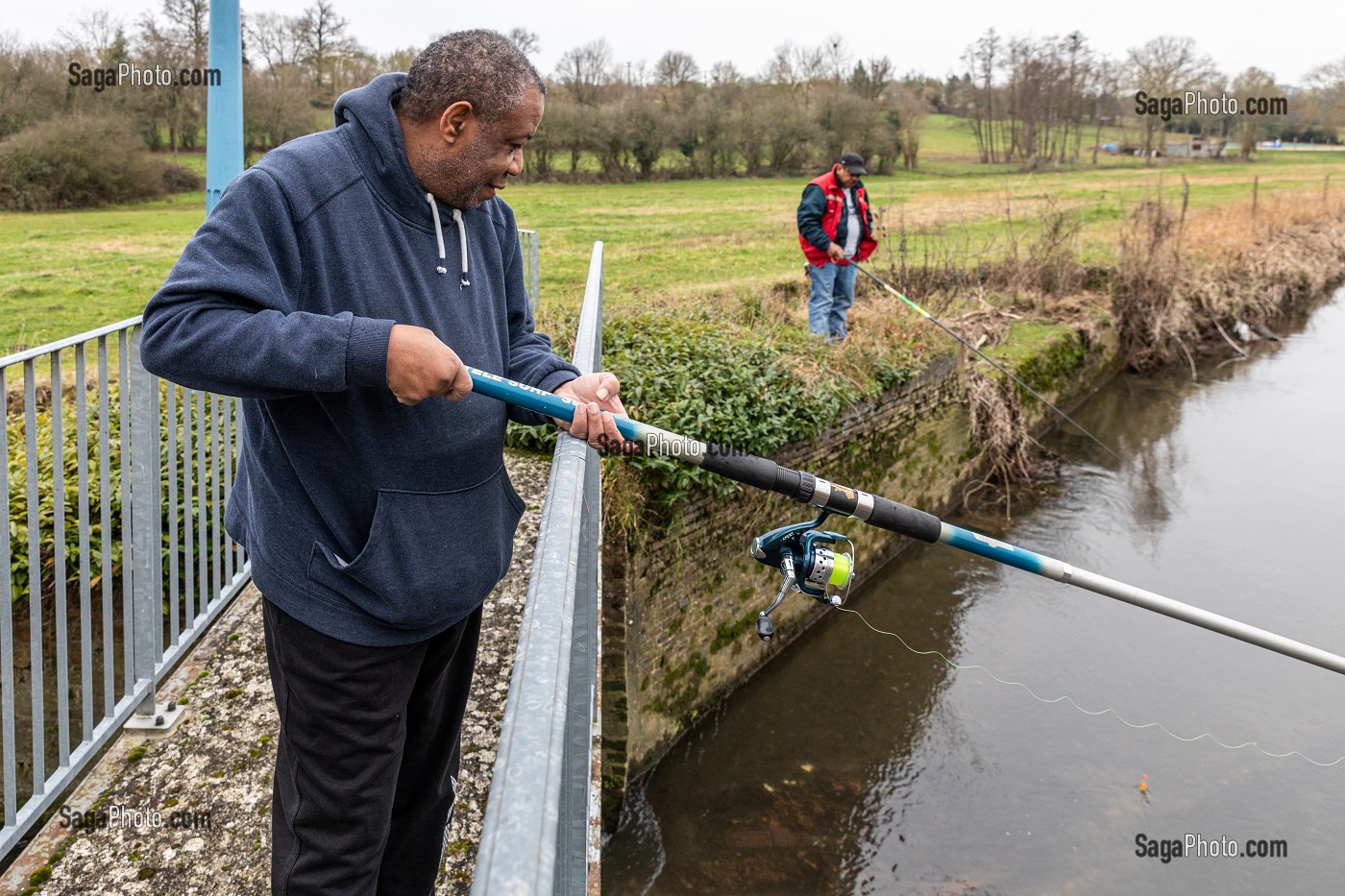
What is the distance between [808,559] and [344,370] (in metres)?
1.67

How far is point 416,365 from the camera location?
1833 mm

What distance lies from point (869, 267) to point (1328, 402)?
Result: 776 centimetres

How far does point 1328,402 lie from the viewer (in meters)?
16.2

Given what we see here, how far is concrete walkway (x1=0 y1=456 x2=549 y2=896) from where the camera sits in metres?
2.69

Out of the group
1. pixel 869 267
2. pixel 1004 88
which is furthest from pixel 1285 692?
pixel 1004 88

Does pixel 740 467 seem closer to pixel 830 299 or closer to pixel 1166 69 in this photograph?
pixel 830 299

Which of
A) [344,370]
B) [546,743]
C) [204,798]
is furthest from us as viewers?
[204,798]

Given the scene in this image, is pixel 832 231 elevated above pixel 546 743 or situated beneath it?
elevated above

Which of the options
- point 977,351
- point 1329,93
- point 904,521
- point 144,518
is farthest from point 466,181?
point 1329,93

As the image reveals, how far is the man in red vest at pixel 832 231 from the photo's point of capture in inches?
406

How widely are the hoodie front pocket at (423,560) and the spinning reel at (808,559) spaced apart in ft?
3.49

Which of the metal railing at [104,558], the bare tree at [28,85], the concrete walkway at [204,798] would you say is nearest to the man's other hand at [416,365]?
the metal railing at [104,558]

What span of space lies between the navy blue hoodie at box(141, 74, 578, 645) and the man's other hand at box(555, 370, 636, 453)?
190 mm

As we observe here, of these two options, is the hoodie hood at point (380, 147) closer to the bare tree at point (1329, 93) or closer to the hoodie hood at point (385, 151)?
the hoodie hood at point (385, 151)
